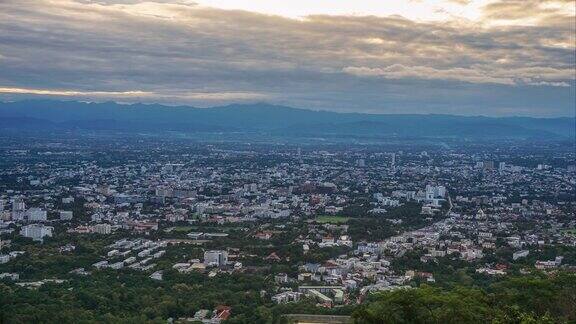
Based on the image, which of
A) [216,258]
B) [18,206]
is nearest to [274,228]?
[216,258]

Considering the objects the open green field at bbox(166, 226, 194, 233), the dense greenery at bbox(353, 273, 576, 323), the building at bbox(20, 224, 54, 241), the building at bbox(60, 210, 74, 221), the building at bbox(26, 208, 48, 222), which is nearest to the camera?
the dense greenery at bbox(353, 273, 576, 323)

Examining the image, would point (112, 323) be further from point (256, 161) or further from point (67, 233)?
point (256, 161)

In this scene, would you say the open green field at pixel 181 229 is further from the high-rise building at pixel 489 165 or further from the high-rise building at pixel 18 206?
the high-rise building at pixel 489 165

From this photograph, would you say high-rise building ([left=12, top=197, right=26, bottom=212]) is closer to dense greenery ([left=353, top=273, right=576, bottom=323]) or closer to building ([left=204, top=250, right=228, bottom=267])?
building ([left=204, top=250, right=228, bottom=267])

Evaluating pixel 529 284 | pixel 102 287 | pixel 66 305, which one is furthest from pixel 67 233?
pixel 529 284

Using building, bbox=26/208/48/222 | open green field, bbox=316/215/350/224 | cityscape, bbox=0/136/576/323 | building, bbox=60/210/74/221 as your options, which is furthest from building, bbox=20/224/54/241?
open green field, bbox=316/215/350/224

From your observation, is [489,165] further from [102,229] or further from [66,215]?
[102,229]

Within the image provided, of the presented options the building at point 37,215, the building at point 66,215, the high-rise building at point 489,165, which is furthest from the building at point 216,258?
the high-rise building at point 489,165
